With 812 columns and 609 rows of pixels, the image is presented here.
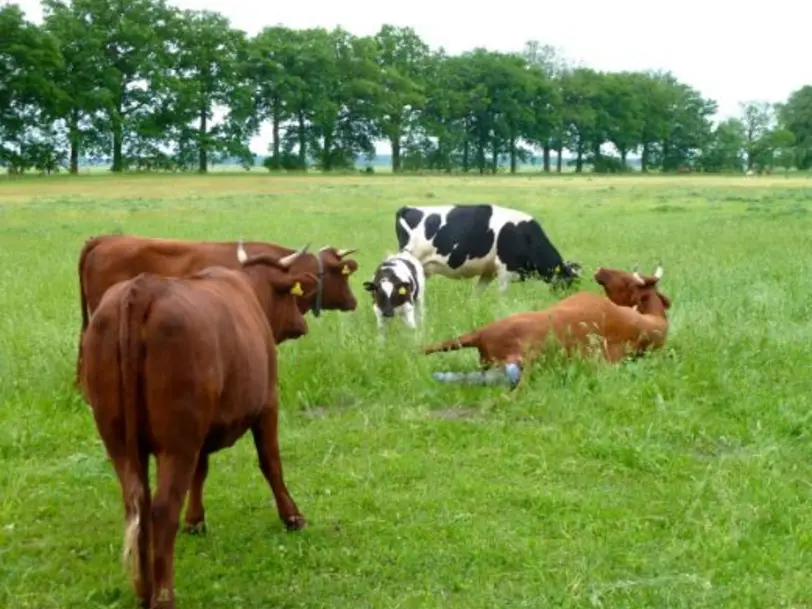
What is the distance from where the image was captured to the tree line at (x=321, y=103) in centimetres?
7038

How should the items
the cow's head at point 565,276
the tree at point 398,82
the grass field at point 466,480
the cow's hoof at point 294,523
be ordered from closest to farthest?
the grass field at point 466,480
the cow's hoof at point 294,523
the cow's head at point 565,276
the tree at point 398,82

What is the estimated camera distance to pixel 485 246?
15.6 metres

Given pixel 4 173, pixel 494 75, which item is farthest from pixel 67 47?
pixel 494 75

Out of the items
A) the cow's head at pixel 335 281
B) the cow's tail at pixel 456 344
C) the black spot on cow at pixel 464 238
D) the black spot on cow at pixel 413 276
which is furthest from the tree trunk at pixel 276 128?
the cow's tail at pixel 456 344

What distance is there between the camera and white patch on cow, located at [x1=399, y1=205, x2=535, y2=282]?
1558 cm

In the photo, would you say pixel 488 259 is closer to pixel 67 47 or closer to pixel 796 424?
pixel 796 424

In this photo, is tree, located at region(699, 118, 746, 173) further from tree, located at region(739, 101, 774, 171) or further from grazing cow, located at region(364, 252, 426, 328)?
grazing cow, located at region(364, 252, 426, 328)

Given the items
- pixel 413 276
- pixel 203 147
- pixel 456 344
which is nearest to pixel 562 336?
pixel 456 344

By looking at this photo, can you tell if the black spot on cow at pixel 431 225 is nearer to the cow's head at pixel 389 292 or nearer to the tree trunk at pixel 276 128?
the cow's head at pixel 389 292

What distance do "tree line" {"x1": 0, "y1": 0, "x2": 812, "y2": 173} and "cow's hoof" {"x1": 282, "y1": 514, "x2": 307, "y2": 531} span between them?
211 ft

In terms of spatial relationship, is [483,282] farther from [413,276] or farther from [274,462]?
[274,462]

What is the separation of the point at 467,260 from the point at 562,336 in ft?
22.0

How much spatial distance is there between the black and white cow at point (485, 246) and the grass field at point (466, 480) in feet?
9.99

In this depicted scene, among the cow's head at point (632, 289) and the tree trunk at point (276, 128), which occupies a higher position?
the tree trunk at point (276, 128)
